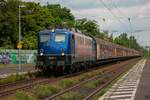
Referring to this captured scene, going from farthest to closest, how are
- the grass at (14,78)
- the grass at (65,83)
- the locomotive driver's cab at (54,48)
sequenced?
the locomotive driver's cab at (54,48) → the grass at (14,78) → the grass at (65,83)

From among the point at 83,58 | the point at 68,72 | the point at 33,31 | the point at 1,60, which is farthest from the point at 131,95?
the point at 33,31

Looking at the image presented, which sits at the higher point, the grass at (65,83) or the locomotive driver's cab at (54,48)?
the locomotive driver's cab at (54,48)

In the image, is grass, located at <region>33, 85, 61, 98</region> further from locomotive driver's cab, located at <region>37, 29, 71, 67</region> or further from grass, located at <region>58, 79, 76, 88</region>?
locomotive driver's cab, located at <region>37, 29, 71, 67</region>

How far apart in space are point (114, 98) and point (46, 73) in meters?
18.2

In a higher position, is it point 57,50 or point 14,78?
point 57,50

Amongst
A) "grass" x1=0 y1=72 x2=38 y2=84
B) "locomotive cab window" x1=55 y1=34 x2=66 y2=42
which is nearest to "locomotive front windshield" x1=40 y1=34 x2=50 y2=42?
"locomotive cab window" x1=55 y1=34 x2=66 y2=42

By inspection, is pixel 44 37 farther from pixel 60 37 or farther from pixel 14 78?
pixel 14 78

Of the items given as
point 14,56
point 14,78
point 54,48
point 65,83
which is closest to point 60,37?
point 54,48

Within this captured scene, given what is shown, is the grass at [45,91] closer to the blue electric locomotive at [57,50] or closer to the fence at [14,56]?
the blue electric locomotive at [57,50]

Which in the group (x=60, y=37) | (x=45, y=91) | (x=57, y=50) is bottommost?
(x=45, y=91)

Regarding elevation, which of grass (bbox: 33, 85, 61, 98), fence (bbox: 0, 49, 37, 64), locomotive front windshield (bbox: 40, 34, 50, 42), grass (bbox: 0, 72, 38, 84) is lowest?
grass (bbox: 33, 85, 61, 98)

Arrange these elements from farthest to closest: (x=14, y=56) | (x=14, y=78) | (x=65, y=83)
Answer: (x=14, y=56)
(x=14, y=78)
(x=65, y=83)

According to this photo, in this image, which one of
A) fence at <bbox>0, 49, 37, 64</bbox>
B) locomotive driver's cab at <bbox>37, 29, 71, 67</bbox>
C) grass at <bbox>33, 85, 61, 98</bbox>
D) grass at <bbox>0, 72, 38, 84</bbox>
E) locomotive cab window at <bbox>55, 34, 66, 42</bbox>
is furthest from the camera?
fence at <bbox>0, 49, 37, 64</bbox>

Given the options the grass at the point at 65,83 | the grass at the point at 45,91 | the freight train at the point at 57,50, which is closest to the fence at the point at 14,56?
the freight train at the point at 57,50
